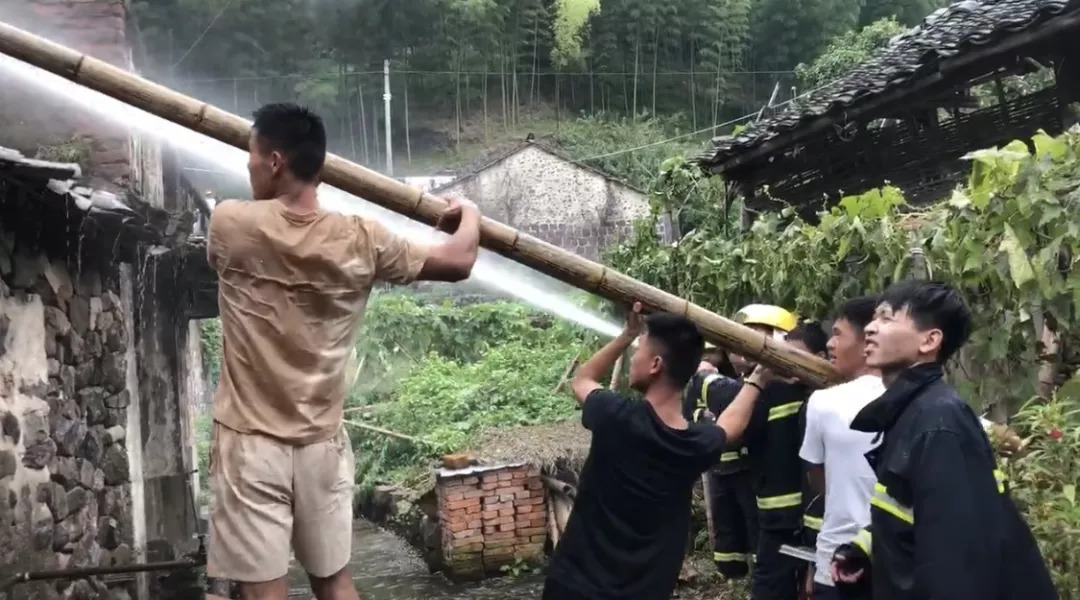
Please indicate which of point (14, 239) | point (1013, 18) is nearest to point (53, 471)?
point (14, 239)

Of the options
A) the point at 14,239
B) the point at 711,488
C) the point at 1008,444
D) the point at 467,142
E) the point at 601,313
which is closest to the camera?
the point at 1008,444

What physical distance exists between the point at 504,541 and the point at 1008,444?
7.15m

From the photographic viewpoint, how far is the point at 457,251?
125 inches

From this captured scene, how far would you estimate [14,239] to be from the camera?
595cm

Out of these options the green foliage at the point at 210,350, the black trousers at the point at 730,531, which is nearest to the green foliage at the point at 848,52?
the green foliage at the point at 210,350

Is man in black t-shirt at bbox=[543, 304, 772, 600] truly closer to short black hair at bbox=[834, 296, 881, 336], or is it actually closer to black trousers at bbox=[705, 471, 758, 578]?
short black hair at bbox=[834, 296, 881, 336]

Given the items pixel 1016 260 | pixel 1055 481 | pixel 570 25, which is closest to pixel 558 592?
pixel 1055 481

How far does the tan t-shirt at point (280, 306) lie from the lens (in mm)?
2967

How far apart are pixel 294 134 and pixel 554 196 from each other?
27.1 m

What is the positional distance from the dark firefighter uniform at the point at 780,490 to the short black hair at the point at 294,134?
3068mm

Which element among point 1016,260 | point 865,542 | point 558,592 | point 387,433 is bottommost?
point 387,433

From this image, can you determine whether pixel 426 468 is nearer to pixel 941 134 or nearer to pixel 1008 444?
pixel 941 134

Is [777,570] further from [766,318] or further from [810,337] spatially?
[766,318]

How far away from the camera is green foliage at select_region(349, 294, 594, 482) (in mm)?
14445
